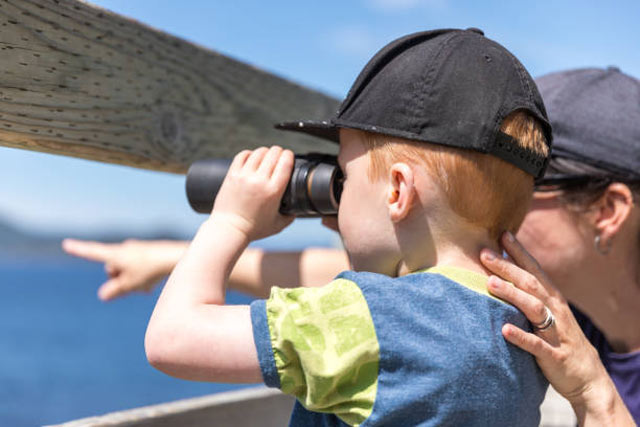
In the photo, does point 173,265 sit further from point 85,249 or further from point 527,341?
point 527,341

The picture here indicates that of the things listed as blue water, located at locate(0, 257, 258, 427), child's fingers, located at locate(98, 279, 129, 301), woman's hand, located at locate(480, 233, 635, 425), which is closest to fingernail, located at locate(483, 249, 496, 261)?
woman's hand, located at locate(480, 233, 635, 425)

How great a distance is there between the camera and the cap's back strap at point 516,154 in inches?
41.0

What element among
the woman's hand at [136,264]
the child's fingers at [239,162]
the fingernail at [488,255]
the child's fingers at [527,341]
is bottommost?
the woman's hand at [136,264]

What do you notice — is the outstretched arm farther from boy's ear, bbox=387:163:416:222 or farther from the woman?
boy's ear, bbox=387:163:416:222

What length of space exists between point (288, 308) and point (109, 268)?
768mm

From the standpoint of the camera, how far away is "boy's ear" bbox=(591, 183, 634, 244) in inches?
59.6

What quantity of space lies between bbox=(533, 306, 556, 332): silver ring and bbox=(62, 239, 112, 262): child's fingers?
2.99ft

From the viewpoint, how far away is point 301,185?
Answer: 1210mm

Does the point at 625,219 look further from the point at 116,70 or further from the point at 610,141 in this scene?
the point at 116,70

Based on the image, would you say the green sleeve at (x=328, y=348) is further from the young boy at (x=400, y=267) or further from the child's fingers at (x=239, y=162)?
the child's fingers at (x=239, y=162)

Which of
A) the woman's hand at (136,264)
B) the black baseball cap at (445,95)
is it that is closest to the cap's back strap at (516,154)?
the black baseball cap at (445,95)

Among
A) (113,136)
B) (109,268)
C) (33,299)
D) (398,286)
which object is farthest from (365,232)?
(33,299)

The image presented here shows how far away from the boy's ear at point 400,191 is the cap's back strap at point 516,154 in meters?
0.13

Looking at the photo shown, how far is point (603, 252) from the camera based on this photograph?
1.55 metres
